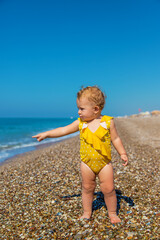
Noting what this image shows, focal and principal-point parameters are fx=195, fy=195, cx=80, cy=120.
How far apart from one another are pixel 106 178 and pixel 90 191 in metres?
0.48

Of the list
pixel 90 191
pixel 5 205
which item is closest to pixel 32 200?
pixel 5 205

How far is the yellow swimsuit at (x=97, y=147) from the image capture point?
11.5ft

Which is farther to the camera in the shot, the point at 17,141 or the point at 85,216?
the point at 17,141

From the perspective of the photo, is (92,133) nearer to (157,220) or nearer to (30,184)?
(157,220)

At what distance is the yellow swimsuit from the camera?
3.51 metres

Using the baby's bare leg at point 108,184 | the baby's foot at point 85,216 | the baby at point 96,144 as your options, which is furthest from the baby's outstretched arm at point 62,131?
the baby's foot at point 85,216

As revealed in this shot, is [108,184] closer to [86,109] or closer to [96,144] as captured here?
[96,144]

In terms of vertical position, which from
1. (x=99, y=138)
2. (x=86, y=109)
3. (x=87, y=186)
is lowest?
(x=87, y=186)

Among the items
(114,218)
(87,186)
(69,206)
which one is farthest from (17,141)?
(114,218)

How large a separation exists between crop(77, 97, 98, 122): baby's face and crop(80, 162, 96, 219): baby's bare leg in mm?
899

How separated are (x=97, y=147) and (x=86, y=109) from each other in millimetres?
721

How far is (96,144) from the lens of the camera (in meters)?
3.50

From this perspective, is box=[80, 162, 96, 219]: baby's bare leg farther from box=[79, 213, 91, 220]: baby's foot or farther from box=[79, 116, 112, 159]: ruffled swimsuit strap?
box=[79, 116, 112, 159]: ruffled swimsuit strap

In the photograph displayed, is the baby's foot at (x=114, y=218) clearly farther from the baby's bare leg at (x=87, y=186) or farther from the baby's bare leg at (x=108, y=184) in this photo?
the baby's bare leg at (x=87, y=186)
